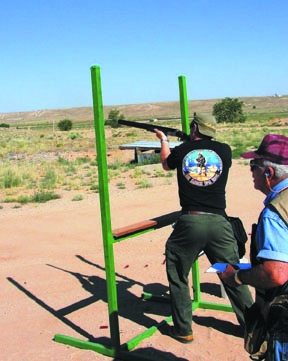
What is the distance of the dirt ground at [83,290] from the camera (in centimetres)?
416

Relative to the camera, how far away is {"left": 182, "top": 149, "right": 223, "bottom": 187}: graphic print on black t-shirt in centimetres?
371

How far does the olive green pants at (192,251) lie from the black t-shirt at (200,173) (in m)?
0.10

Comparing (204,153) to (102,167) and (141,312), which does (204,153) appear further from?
(141,312)

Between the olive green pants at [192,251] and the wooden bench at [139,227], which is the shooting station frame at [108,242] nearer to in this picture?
the wooden bench at [139,227]

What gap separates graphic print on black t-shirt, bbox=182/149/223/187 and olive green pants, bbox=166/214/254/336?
0.28m

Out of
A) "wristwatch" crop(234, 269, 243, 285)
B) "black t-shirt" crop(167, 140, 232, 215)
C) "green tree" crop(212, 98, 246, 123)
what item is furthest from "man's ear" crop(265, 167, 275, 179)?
"green tree" crop(212, 98, 246, 123)

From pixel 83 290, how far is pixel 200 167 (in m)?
2.69

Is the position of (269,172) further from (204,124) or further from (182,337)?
(182,337)

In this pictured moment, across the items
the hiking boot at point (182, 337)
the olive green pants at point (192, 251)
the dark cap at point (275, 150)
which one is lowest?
the hiking boot at point (182, 337)

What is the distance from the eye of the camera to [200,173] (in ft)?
12.2

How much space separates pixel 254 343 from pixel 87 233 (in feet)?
20.7

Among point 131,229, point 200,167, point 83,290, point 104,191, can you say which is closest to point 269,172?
point 200,167

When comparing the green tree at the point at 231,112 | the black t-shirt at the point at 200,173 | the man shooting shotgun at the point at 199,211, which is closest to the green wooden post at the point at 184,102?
the man shooting shotgun at the point at 199,211

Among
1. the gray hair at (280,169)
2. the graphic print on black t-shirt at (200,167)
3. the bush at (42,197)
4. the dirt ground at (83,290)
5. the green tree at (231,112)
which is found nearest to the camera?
the gray hair at (280,169)
